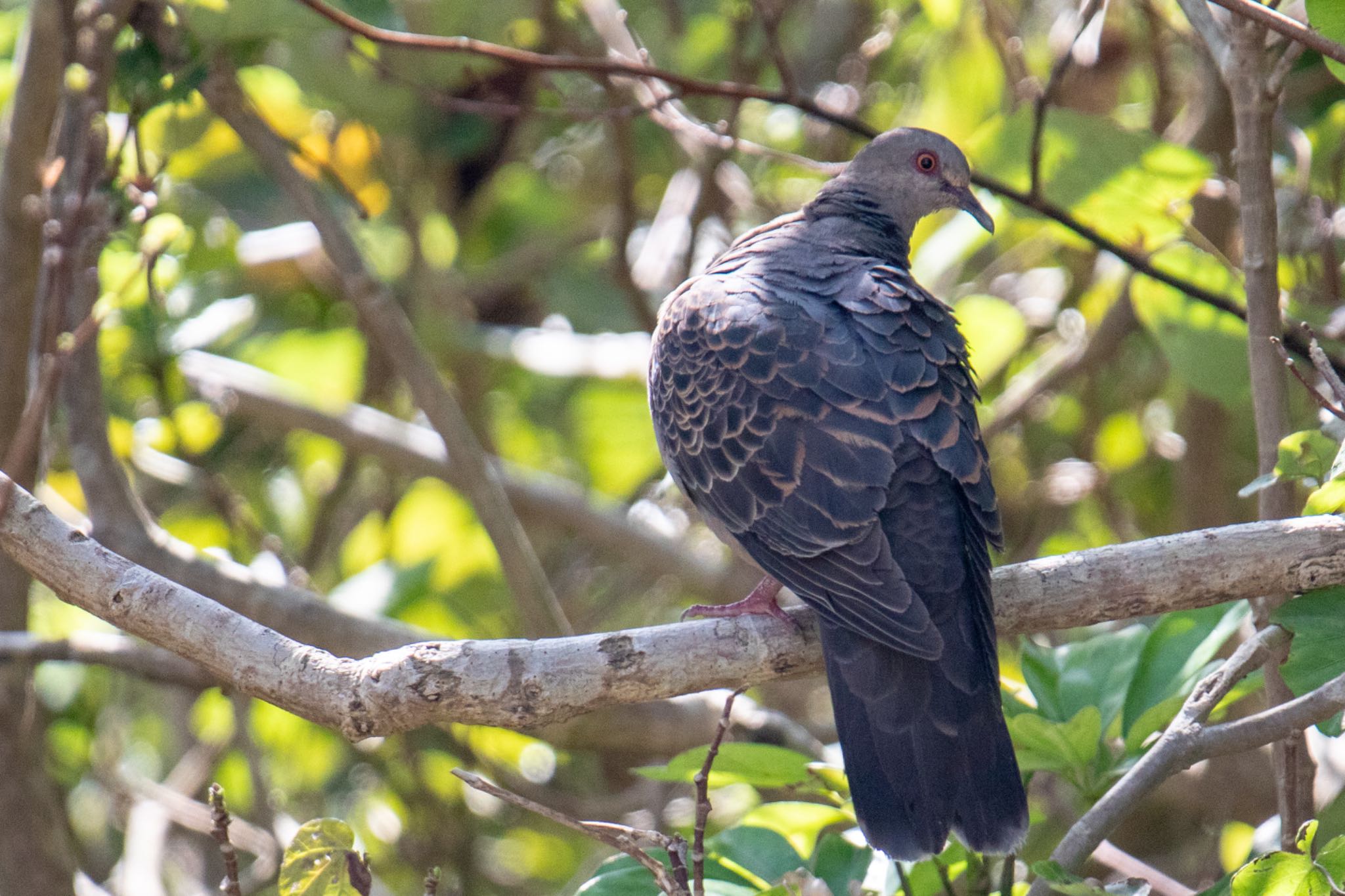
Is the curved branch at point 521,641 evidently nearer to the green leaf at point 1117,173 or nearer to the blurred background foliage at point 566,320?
the blurred background foliage at point 566,320

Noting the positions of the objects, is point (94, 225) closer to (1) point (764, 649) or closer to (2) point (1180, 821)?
(1) point (764, 649)

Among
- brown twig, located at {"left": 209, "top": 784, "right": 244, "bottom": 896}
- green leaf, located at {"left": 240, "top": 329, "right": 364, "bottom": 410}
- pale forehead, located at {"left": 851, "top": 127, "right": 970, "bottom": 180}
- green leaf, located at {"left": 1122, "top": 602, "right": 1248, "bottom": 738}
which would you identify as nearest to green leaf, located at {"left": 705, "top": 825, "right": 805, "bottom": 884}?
green leaf, located at {"left": 1122, "top": 602, "right": 1248, "bottom": 738}

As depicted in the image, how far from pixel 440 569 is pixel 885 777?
2635 mm

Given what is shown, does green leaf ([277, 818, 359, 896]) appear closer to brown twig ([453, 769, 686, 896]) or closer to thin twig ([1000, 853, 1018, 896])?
brown twig ([453, 769, 686, 896])

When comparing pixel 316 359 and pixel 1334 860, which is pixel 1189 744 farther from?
pixel 316 359

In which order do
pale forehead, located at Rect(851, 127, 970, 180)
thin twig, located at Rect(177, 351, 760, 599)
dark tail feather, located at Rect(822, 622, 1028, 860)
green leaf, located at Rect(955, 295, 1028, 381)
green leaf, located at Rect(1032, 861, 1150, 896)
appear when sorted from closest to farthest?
1. green leaf, located at Rect(1032, 861, 1150, 896)
2. dark tail feather, located at Rect(822, 622, 1028, 860)
3. pale forehead, located at Rect(851, 127, 970, 180)
4. green leaf, located at Rect(955, 295, 1028, 381)
5. thin twig, located at Rect(177, 351, 760, 599)

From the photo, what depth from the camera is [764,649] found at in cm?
235

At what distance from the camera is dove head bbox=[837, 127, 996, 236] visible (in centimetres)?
369

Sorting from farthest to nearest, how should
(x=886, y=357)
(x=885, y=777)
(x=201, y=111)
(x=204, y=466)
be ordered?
1. (x=204, y=466)
2. (x=201, y=111)
3. (x=886, y=357)
4. (x=885, y=777)

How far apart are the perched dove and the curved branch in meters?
0.25

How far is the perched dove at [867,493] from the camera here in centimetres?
246

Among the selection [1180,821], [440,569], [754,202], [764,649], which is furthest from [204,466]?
[1180,821]

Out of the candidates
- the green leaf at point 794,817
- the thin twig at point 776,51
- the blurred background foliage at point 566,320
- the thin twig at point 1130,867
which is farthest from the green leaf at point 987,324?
the green leaf at point 794,817

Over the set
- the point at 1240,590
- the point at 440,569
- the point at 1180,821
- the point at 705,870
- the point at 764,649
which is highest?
the point at 1240,590
